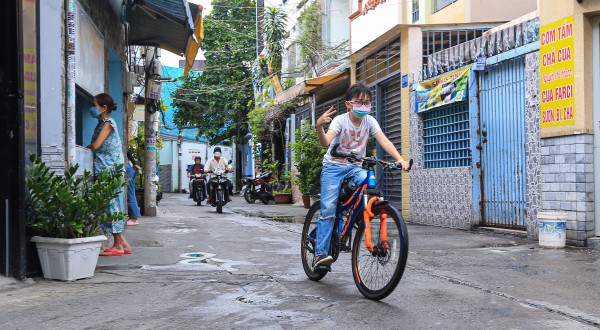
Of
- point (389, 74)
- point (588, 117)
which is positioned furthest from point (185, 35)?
point (588, 117)

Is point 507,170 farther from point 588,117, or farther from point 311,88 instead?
point 311,88

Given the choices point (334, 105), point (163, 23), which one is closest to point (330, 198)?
point (163, 23)

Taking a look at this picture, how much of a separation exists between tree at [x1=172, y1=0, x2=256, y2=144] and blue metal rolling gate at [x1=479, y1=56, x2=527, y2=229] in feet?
77.6

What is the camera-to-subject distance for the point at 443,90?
11000 millimetres

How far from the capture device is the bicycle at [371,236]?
455 cm

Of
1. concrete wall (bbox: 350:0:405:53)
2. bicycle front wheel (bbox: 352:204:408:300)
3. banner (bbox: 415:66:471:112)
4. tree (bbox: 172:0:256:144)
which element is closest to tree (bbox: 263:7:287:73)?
concrete wall (bbox: 350:0:405:53)

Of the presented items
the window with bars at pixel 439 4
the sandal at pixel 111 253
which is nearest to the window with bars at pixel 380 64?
the window with bars at pixel 439 4

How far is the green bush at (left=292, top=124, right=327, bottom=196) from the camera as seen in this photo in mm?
15211

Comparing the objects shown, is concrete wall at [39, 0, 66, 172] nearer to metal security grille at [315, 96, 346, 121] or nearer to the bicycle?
the bicycle

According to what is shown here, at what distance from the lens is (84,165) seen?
7.46m

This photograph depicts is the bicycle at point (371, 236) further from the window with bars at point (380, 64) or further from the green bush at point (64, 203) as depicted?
the window with bars at point (380, 64)

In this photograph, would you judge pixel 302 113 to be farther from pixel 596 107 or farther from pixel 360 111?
pixel 360 111

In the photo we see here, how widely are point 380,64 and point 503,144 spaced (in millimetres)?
5359

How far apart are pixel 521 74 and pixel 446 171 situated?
2427 millimetres
